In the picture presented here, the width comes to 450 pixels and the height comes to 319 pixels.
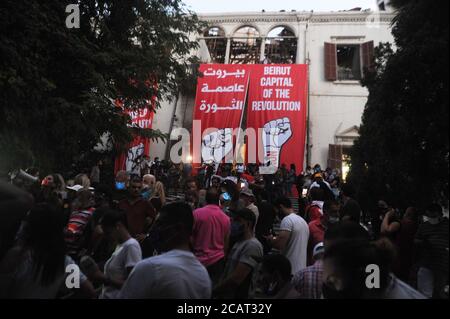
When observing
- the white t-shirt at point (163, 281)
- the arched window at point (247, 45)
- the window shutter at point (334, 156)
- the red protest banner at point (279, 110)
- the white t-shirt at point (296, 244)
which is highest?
the arched window at point (247, 45)

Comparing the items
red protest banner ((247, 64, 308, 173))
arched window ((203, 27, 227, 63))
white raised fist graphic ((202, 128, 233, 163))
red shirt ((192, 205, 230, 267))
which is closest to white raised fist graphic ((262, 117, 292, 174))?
red protest banner ((247, 64, 308, 173))

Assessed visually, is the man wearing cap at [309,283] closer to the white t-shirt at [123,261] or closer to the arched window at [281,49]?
the white t-shirt at [123,261]

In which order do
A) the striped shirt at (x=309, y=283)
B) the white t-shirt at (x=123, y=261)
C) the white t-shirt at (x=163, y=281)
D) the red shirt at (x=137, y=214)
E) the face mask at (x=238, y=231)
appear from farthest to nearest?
the red shirt at (x=137, y=214) → the face mask at (x=238, y=231) → the white t-shirt at (x=123, y=261) → the striped shirt at (x=309, y=283) → the white t-shirt at (x=163, y=281)

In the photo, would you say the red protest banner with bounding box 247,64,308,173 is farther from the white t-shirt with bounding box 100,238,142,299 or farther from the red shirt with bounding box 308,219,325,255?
the white t-shirt with bounding box 100,238,142,299

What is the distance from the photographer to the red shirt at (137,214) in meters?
4.64

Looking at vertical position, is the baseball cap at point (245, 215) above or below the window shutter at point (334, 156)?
below

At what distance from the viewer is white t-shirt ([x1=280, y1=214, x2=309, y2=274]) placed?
3848mm

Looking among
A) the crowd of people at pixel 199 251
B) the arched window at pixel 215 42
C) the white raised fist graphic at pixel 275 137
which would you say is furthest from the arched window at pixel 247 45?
the crowd of people at pixel 199 251

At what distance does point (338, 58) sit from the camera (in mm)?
20703

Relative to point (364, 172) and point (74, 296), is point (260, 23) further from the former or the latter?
point (74, 296)

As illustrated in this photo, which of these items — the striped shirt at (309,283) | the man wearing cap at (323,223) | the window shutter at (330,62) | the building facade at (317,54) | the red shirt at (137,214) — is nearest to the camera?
the striped shirt at (309,283)

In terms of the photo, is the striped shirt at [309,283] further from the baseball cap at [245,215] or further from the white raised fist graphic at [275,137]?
the white raised fist graphic at [275,137]

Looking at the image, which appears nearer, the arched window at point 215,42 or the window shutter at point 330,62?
the window shutter at point 330,62

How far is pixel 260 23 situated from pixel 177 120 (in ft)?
25.0
